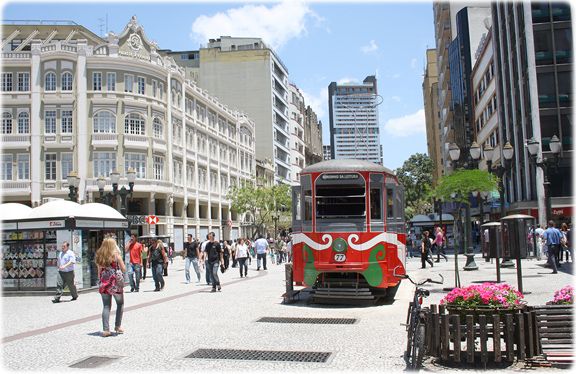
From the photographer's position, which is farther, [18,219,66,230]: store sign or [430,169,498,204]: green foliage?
[430,169,498,204]: green foliage

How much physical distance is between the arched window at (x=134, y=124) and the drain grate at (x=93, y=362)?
41.6 m

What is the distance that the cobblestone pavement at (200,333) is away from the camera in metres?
7.70

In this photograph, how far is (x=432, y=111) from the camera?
108m

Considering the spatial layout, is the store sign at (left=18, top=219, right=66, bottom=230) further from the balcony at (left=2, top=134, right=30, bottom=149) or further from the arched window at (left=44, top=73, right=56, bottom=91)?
the arched window at (left=44, top=73, right=56, bottom=91)

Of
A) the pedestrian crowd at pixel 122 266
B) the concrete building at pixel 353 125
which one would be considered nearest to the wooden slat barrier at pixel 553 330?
the pedestrian crowd at pixel 122 266

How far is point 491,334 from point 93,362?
5.06 m

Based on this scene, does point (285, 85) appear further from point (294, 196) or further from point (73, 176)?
point (294, 196)

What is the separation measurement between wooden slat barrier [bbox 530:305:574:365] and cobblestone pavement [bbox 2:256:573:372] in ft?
1.24

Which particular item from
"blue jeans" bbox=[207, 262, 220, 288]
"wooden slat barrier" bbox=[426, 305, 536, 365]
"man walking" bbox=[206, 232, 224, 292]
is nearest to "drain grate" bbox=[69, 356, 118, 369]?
"wooden slat barrier" bbox=[426, 305, 536, 365]

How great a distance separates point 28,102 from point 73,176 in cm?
2563

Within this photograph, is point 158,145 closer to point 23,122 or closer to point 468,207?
point 23,122

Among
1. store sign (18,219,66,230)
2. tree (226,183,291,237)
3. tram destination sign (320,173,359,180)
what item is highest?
tree (226,183,291,237)

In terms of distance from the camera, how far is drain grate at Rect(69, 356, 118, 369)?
765 cm

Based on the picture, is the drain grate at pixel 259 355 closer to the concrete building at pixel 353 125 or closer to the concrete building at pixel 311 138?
the concrete building at pixel 311 138
